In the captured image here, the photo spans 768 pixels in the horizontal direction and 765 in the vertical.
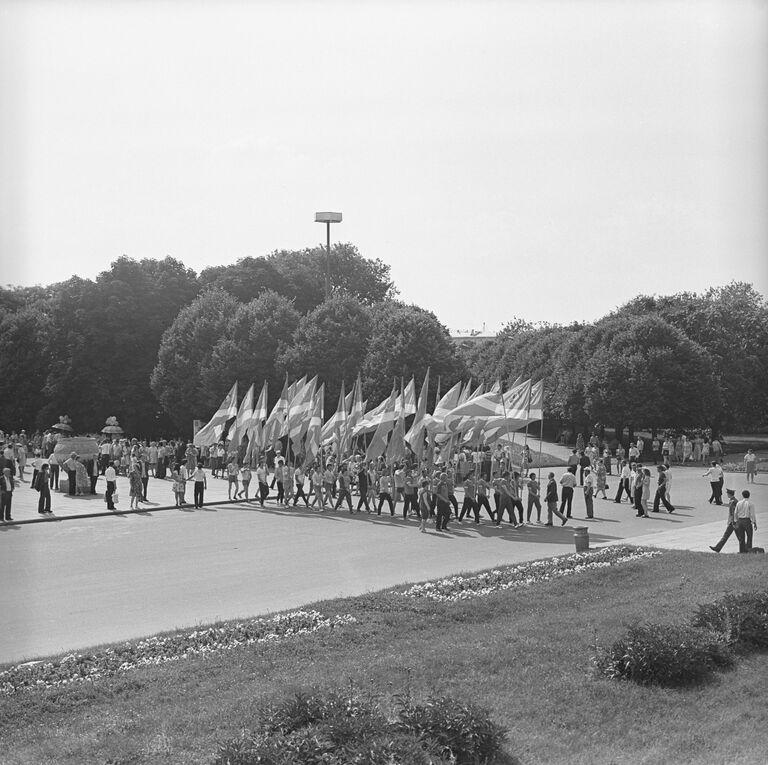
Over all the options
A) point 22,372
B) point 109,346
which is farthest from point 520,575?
point 22,372

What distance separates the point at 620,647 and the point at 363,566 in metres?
10.6

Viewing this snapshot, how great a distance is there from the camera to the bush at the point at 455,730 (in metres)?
8.52

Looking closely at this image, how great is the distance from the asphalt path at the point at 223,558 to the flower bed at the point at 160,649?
4.65 feet

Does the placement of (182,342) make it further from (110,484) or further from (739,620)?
(739,620)

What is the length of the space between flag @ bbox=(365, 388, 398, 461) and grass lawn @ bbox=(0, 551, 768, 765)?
17699 mm

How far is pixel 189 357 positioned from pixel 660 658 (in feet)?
179

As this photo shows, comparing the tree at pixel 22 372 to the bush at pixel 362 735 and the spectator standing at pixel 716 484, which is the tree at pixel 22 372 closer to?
the spectator standing at pixel 716 484

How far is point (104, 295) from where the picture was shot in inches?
2749

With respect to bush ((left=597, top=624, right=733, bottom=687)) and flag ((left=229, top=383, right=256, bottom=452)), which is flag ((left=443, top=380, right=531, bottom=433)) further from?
bush ((left=597, top=624, right=733, bottom=687))

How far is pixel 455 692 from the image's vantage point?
10727 millimetres

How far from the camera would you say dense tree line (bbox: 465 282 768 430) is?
58.9m

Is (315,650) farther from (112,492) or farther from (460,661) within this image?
(112,492)

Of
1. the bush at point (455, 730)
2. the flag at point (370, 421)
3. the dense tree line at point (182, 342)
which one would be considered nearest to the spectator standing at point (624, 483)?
the flag at point (370, 421)

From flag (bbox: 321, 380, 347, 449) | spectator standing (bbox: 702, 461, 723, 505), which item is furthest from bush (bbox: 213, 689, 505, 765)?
flag (bbox: 321, 380, 347, 449)
